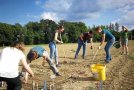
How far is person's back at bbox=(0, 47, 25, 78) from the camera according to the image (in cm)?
591

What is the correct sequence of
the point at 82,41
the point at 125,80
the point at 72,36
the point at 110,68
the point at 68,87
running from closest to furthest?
the point at 68,87
the point at 125,80
the point at 110,68
the point at 82,41
the point at 72,36

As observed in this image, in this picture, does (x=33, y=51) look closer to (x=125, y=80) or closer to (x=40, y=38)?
(x=125, y=80)

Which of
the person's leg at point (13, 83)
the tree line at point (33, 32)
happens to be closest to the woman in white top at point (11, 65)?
the person's leg at point (13, 83)

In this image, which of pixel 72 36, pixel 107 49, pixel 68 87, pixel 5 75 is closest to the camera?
pixel 5 75

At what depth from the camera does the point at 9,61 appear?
5.96 m

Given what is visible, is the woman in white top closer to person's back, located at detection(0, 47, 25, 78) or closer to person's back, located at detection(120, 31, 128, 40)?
person's back, located at detection(0, 47, 25, 78)

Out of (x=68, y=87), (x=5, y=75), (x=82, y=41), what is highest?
(x=82, y=41)

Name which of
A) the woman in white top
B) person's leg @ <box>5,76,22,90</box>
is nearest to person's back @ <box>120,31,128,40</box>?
the woman in white top

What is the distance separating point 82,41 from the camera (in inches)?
632

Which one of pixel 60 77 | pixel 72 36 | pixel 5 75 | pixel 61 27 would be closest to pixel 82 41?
pixel 61 27

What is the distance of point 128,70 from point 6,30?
83.1 m

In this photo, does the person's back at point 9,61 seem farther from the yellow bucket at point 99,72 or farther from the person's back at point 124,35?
the person's back at point 124,35

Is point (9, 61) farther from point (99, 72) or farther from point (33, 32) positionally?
point (33, 32)

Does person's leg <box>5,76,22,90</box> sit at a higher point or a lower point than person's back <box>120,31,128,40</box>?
lower
